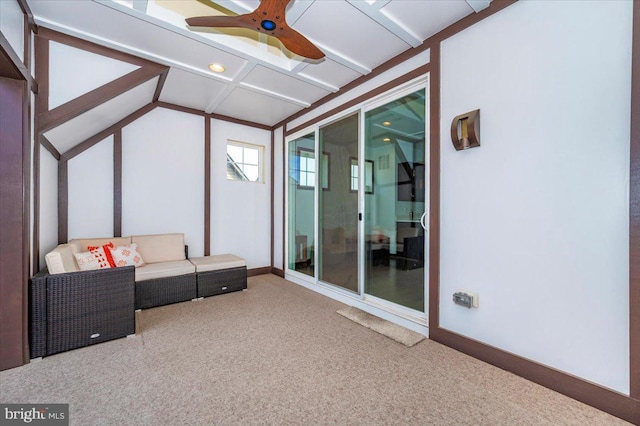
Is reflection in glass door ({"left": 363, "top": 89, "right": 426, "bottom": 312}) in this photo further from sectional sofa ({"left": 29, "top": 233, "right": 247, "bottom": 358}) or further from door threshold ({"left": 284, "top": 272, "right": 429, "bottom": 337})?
sectional sofa ({"left": 29, "top": 233, "right": 247, "bottom": 358})

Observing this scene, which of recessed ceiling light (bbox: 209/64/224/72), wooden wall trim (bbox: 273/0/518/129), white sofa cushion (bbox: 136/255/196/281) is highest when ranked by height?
recessed ceiling light (bbox: 209/64/224/72)

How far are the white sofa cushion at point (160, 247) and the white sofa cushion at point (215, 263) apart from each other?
0.26m

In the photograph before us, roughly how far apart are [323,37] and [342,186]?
5.65ft

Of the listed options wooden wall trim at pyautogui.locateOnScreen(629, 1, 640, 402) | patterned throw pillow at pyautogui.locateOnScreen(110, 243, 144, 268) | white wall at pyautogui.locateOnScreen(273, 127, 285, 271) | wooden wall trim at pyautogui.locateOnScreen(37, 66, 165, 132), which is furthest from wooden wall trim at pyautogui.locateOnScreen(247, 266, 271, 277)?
wooden wall trim at pyautogui.locateOnScreen(629, 1, 640, 402)

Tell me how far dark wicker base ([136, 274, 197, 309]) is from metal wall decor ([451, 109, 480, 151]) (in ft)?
11.1

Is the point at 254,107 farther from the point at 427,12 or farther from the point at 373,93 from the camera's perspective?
the point at 427,12

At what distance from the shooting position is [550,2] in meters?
1.79

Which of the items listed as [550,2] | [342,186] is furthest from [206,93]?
[550,2]

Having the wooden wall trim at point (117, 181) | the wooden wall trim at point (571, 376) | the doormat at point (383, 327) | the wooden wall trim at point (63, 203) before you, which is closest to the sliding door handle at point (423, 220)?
the wooden wall trim at point (571, 376)

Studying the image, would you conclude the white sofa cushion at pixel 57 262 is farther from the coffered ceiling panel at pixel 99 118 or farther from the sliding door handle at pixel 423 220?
the sliding door handle at pixel 423 220

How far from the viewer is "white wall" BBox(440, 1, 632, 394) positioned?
1.57 metres

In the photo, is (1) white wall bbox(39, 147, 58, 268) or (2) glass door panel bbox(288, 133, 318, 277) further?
(2) glass door panel bbox(288, 133, 318, 277)

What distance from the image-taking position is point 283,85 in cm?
338

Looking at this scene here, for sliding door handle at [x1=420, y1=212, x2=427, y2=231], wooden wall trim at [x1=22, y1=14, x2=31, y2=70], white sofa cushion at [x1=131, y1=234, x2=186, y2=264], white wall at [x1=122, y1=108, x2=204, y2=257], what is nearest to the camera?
wooden wall trim at [x1=22, y1=14, x2=31, y2=70]
